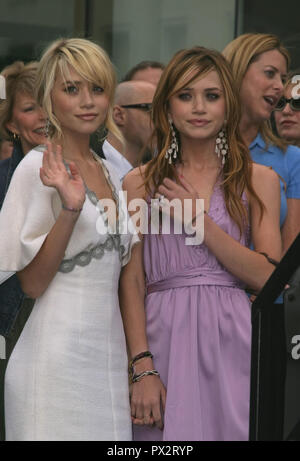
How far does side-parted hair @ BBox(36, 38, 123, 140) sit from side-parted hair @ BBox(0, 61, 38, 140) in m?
0.68

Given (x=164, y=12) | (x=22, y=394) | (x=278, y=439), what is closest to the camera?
(x=278, y=439)

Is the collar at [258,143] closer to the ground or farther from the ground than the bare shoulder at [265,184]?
farther from the ground

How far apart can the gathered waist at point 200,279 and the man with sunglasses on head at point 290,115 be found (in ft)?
4.16

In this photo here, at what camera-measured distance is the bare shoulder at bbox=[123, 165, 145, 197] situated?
3.56 m

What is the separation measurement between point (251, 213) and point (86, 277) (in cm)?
61

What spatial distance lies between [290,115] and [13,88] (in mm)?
1219

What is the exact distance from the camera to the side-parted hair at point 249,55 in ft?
13.9

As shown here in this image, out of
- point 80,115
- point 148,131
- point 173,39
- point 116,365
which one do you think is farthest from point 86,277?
point 173,39

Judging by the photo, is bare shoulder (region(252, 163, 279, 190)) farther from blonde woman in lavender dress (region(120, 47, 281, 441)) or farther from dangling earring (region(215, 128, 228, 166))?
dangling earring (region(215, 128, 228, 166))

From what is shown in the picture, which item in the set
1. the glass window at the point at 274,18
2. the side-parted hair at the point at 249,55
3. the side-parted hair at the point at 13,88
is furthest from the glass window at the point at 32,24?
the side-parted hair at the point at 249,55

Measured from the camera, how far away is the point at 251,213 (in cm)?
351

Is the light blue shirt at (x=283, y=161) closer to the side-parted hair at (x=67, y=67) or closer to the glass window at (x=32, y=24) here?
the side-parted hair at (x=67, y=67)

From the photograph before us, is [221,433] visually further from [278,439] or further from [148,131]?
[148,131]

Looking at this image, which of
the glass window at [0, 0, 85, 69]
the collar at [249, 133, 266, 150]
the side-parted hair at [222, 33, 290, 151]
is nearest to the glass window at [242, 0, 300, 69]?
the glass window at [0, 0, 85, 69]
